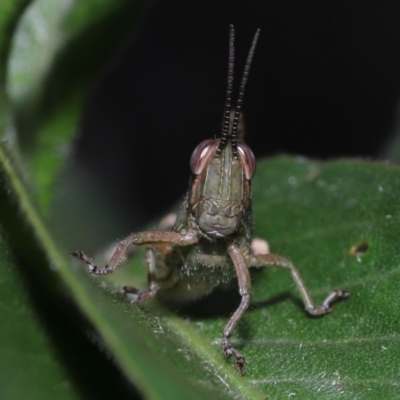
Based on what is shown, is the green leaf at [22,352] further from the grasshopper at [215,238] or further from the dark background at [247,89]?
the dark background at [247,89]

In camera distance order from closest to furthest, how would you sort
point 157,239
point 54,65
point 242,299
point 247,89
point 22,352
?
point 22,352 → point 242,299 → point 157,239 → point 54,65 → point 247,89

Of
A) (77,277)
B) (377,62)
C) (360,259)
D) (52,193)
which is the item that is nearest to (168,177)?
(377,62)

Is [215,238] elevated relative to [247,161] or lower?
lower

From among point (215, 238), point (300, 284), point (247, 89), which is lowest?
point (247, 89)

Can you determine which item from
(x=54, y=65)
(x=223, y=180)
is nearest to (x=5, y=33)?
(x=54, y=65)

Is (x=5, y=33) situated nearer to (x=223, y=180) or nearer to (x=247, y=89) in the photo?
(x=223, y=180)

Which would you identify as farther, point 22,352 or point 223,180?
point 223,180

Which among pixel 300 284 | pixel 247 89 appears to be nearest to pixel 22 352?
pixel 300 284

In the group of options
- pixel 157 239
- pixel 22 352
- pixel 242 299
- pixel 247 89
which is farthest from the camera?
pixel 247 89

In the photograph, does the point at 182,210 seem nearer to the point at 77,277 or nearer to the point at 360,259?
the point at 360,259
